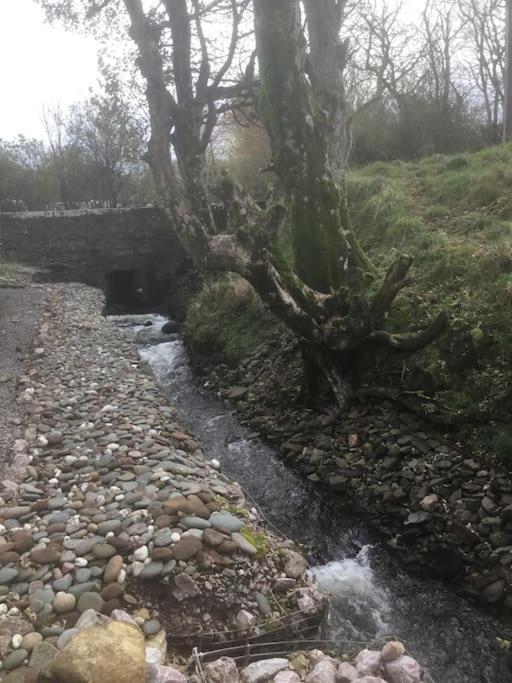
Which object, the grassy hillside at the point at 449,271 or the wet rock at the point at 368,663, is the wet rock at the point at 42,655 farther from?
the grassy hillside at the point at 449,271

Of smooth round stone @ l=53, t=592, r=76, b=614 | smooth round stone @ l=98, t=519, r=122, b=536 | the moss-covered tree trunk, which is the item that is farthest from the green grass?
smooth round stone @ l=53, t=592, r=76, b=614

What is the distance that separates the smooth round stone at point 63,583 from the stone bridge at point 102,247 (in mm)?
14279

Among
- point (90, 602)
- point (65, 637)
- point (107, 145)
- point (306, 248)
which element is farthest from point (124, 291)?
point (65, 637)

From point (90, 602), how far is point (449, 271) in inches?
214

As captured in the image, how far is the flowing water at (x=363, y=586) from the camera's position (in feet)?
12.1

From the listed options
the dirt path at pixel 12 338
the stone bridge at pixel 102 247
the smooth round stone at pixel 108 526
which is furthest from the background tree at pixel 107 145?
the smooth round stone at pixel 108 526

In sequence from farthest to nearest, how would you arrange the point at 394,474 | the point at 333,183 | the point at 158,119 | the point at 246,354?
1. the point at 158,119
2. the point at 246,354
3. the point at 333,183
4. the point at 394,474

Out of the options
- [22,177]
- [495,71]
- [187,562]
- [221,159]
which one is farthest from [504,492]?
[22,177]

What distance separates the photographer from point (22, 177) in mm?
23703

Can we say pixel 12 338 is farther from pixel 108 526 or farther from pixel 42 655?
pixel 42 655

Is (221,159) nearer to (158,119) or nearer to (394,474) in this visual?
(158,119)

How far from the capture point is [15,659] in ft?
8.76

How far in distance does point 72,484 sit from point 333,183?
4.77 metres

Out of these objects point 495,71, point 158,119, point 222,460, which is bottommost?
point 222,460
